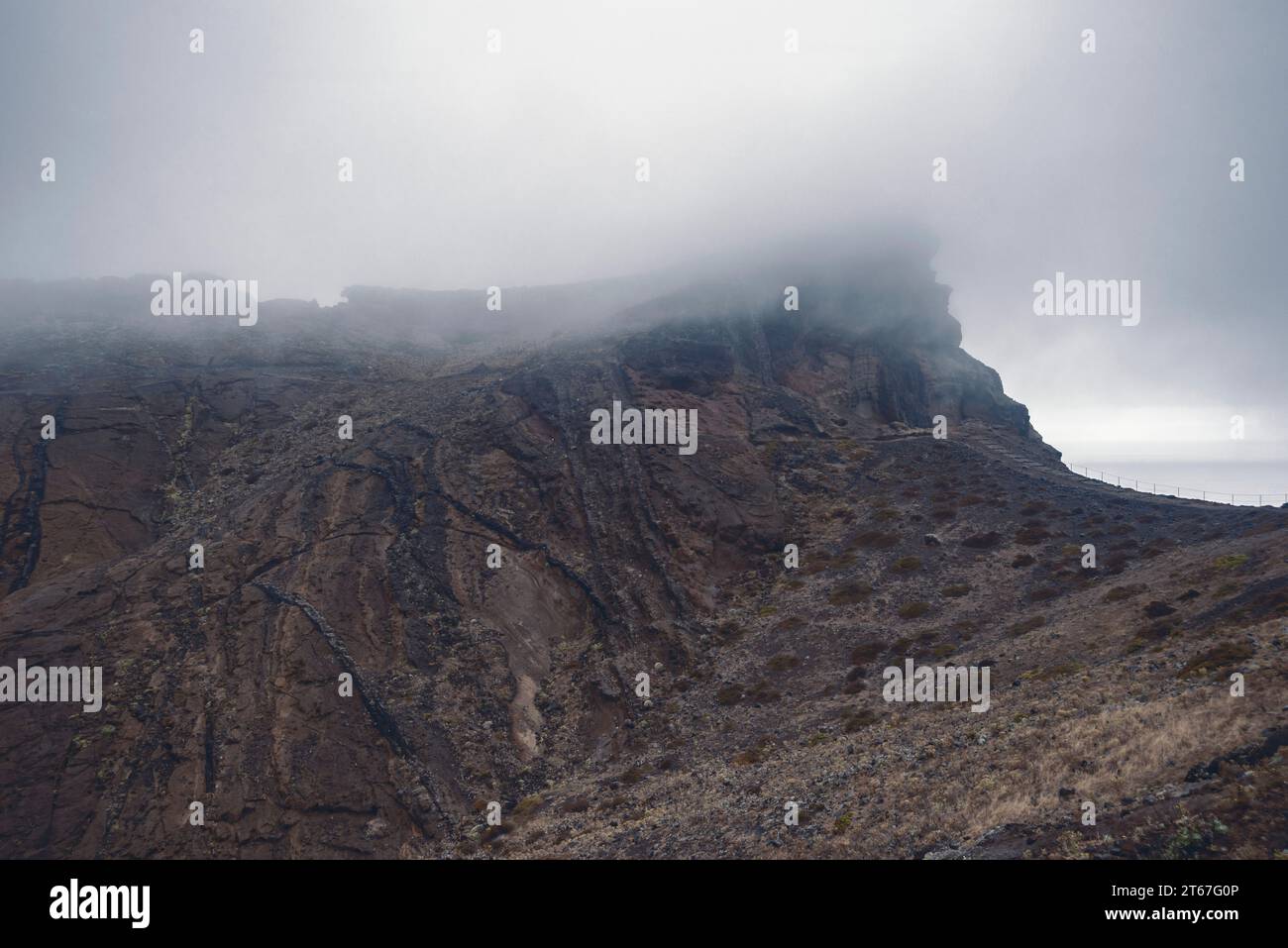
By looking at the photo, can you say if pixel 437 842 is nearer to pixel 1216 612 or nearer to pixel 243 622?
pixel 243 622

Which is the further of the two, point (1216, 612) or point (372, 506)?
point (372, 506)

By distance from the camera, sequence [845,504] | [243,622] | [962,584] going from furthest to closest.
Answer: [845,504] → [962,584] → [243,622]

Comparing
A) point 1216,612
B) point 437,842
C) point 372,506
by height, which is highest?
point 372,506

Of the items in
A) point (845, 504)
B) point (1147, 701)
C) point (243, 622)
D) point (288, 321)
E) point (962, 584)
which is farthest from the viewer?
point (288, 321)

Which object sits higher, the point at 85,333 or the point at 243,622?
the point at 85,333

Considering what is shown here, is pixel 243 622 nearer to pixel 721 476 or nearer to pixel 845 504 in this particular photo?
pixel 721 476
